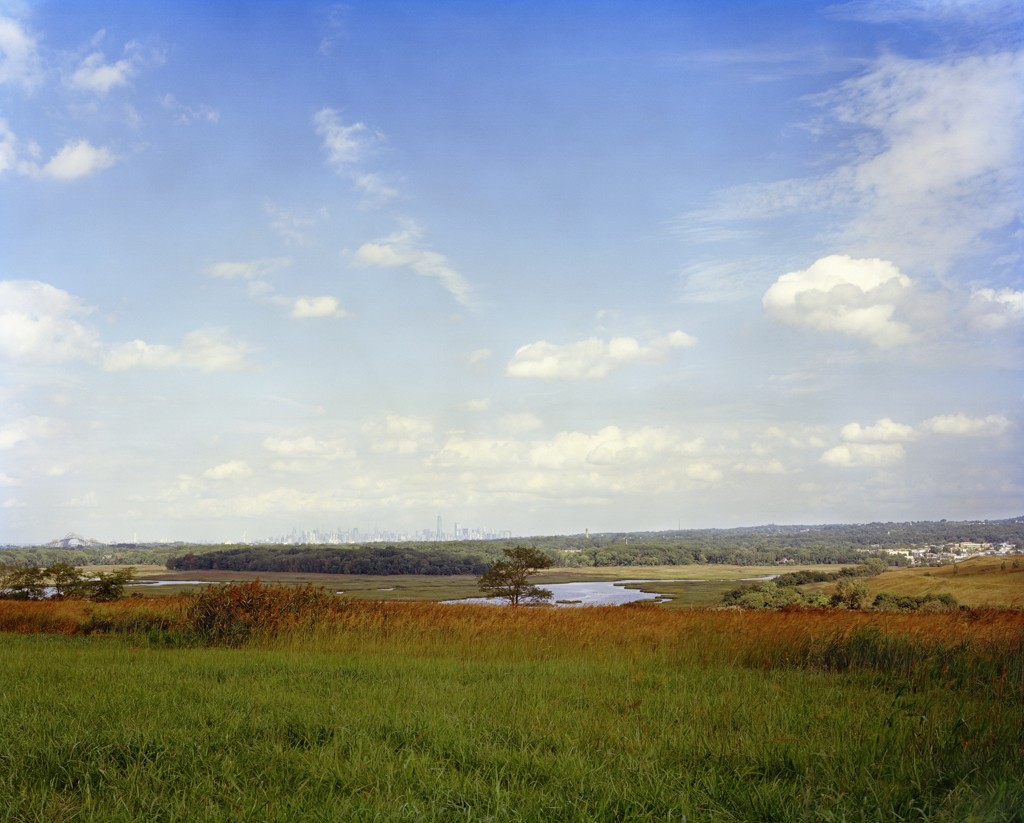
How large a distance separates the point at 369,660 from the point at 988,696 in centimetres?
811

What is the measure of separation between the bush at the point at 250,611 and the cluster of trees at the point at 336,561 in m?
73.9

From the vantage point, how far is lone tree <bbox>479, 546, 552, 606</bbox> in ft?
252

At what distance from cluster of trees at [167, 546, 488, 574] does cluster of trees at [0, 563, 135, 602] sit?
2033 inches

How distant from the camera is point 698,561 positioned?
130750 millimetres

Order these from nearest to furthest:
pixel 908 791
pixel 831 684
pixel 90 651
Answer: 1. pixel 908 791
2. pixel 831 684
3. pixel 90 651

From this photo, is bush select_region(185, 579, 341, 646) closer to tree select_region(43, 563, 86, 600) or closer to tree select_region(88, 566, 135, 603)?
tree select_region(88, 566, 135, 603)

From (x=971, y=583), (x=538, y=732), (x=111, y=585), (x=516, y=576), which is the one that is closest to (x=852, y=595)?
(x=971, y=583)

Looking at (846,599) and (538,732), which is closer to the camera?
(538,732)

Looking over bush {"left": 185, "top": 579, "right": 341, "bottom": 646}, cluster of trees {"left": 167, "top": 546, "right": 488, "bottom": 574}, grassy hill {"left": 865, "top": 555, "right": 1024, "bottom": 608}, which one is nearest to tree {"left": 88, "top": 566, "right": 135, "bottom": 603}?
bush {"left": 185, "top": 579, "right": 341, "bottom": 646}

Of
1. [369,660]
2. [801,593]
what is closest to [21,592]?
[369,660]

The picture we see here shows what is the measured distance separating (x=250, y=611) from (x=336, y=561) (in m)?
89.0

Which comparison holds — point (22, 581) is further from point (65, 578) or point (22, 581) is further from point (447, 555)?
point (447, 555)

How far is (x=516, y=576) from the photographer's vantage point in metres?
78.4

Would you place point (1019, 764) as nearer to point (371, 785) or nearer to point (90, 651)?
point (371, 785)
